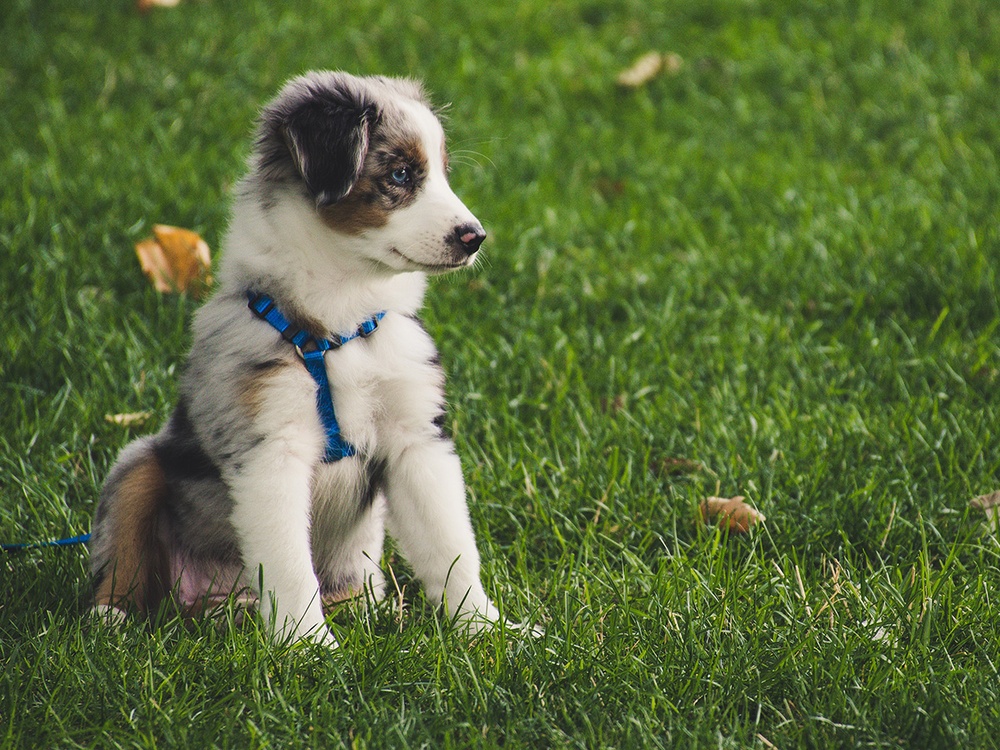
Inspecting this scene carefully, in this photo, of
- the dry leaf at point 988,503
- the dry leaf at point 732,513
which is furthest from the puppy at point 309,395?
the dry leaf at point 988,503

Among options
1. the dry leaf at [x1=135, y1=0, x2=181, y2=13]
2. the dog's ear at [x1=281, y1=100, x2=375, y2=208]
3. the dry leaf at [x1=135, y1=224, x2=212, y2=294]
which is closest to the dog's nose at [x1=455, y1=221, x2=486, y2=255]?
the dog's ear at [x1=281, y1=100, x2=375, y2=208]

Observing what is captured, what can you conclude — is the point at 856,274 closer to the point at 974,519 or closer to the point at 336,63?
the point at 974,519

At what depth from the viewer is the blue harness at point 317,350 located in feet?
9.04

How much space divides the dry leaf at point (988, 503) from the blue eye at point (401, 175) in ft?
6.40

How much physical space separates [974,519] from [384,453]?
181cm

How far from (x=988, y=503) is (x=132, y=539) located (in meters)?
2.48

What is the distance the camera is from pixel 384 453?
9.46ft

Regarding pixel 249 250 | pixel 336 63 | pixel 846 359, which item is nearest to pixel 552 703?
pixel 249 250

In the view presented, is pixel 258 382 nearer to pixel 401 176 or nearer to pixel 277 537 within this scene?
pixel 277 537

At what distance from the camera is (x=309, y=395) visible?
272 cm

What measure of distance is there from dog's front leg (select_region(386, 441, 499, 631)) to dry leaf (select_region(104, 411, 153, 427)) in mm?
1256

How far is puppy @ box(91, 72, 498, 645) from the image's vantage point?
8.82 ft

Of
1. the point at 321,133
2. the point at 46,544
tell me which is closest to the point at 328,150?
the point at 321,133

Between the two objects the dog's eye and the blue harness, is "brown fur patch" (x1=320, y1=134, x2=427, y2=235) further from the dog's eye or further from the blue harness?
the blue harness
